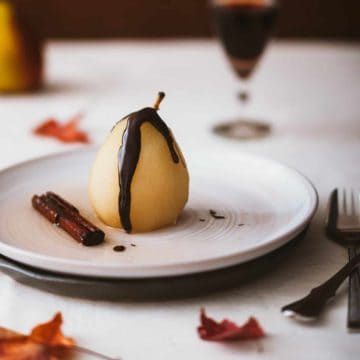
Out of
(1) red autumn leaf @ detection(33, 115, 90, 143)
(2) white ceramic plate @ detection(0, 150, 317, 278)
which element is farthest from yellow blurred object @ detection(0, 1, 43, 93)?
(2) white ceramic plate @ detection(0, 150, 317, 278)

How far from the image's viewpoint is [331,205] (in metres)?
0.75

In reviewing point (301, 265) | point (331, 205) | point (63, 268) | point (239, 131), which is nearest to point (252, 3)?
point (239, 131)

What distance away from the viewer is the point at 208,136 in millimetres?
1129

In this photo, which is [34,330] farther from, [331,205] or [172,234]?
[331,205]

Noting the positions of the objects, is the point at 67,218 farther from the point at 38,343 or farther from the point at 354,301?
the point at 354,301

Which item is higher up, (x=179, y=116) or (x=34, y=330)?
(x=179, y=116)

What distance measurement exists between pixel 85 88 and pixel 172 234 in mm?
782

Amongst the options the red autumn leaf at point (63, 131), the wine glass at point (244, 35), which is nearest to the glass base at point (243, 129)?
the wine glass at point (244, 35)

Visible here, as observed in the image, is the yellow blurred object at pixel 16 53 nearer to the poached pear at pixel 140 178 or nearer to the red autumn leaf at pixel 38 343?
the poached pear at pixel 140 178

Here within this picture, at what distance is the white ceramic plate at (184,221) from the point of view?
563 millimetres

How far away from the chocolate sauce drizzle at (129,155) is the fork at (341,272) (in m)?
0.18

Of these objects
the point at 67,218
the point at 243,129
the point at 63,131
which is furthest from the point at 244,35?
the point at 67,218

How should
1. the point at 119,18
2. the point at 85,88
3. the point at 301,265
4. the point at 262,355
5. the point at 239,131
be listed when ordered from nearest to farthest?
the point at 262,355 < the point at 301,265 < the point at 239,131 < the point at 85,88 < the point at 119,18

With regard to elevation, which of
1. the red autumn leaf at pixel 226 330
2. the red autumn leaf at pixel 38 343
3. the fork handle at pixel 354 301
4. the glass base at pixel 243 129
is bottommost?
the red autumn leaf at pixel 38 343
